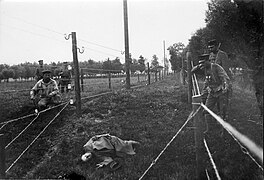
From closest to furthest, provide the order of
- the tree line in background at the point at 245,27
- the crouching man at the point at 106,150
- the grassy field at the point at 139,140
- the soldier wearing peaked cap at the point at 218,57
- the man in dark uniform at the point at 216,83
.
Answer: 1. the tree line in background at the point at 245,27
2. the grassy field at the point at 139,140
3. the crouching man at the point at 106,150
4. the man in dark uniform at the point at 216,83
5. the soldier wearing peaked cap at the point at 218,57

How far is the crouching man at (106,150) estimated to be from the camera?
149 inches

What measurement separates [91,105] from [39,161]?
9.19 ft

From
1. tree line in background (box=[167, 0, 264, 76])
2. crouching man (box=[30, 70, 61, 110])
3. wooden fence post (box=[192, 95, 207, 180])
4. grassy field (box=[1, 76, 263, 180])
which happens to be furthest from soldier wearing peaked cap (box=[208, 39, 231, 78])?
crouching man (box=[30, 70, 61, 110])

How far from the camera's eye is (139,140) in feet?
15.4

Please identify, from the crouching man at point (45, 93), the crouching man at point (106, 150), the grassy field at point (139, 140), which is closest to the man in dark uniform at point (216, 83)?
the grassy field at point (139, 140)

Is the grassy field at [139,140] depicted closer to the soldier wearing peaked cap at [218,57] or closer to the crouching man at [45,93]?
the crouching man at [45,93]

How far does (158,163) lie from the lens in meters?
3.68

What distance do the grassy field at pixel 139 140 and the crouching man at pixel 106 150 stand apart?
126 millimetres

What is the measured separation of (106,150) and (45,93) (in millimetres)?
2977

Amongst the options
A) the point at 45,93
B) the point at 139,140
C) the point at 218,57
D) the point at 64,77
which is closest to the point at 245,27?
the point at 218,57

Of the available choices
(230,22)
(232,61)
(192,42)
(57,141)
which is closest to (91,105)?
(57,141)

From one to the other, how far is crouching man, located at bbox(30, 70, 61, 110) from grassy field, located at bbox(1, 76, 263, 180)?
324mm

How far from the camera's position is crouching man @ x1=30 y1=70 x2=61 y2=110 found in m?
6.11

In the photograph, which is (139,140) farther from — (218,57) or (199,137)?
(218,57)
